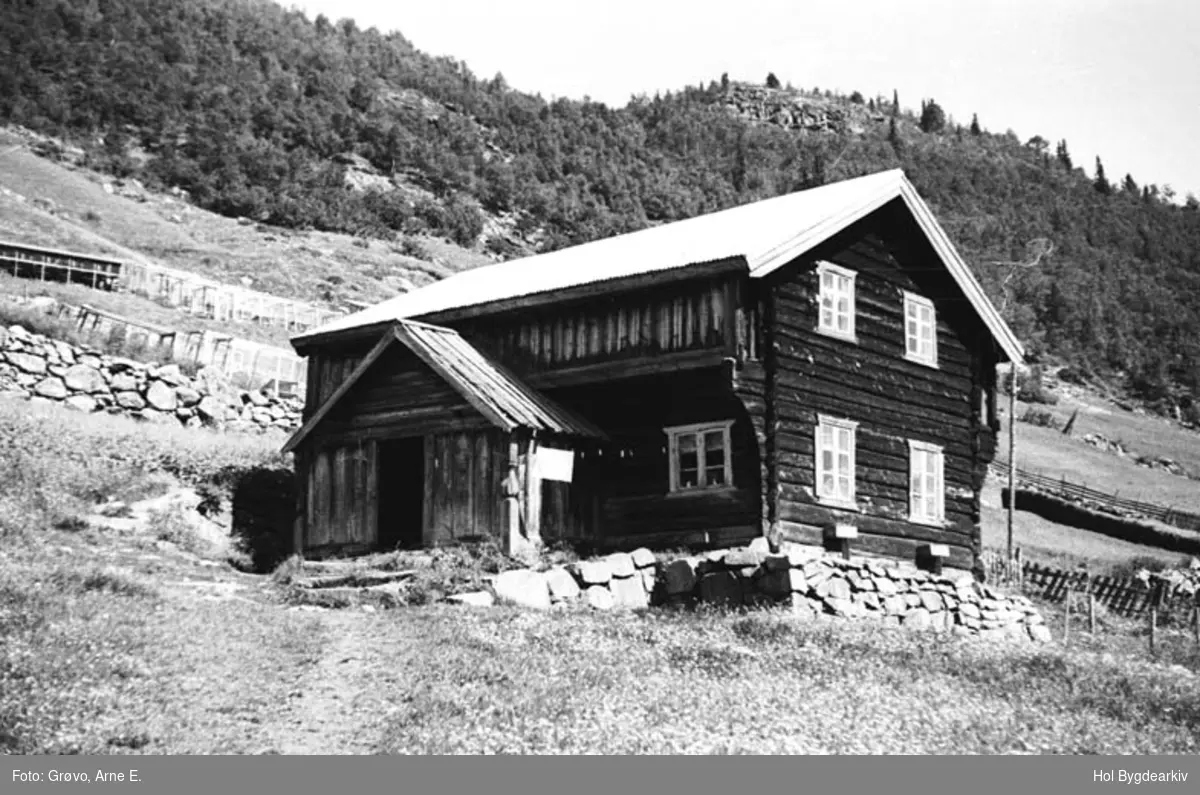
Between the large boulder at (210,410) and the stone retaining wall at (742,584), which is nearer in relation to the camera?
the stone retaining wall at (742,584)

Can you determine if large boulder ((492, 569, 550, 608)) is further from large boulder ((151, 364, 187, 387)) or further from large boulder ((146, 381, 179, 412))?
large boulder ((151, 364, 187, 387))

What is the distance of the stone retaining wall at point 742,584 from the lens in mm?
25344

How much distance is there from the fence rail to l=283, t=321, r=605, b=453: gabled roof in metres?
39.6

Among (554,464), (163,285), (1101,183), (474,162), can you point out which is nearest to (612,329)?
(554,464)

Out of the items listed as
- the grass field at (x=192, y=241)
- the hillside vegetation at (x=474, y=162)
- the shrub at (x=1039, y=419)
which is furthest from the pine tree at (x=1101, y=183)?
the shrub at (x=1039, y=419)

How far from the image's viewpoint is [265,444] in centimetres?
3812

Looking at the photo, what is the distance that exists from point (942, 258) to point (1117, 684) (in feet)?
44.7

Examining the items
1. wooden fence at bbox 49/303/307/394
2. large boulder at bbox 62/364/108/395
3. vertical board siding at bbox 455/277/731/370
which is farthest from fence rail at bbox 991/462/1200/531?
large boulder at bbox 62/364/108/395

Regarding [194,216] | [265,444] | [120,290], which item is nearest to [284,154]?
[194,216]

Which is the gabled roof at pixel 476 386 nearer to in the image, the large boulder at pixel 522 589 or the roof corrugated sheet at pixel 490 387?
the roof corrugated sheet at pixel 490 387

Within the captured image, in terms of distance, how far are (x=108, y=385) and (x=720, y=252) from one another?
18.9 m

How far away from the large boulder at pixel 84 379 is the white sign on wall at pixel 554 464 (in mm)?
15660

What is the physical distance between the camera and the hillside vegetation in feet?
366
